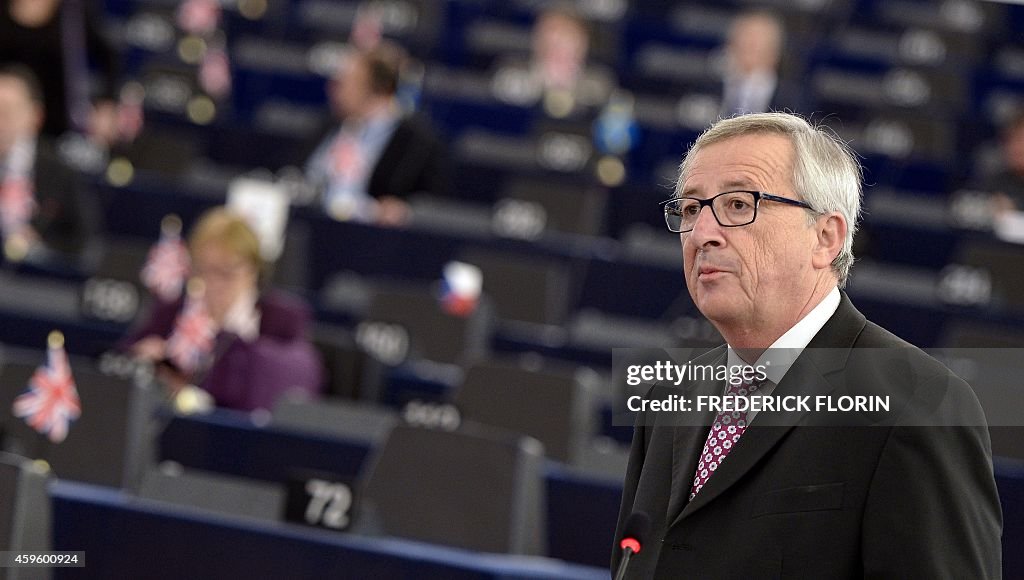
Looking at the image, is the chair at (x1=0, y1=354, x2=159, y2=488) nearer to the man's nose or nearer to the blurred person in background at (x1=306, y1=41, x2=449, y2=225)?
the man's nose

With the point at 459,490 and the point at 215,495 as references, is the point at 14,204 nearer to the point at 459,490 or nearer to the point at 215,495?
the point at 215,495

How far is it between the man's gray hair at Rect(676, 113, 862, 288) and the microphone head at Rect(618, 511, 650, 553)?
36 cm

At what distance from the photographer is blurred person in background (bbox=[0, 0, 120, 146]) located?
25.2ft

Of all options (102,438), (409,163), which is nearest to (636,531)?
(102,438)

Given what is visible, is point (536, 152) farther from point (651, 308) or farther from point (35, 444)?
point (35, 444)

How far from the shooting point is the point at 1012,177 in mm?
7328

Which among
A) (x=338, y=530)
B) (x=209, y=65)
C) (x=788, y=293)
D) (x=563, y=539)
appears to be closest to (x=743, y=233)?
(x=788, y=293)

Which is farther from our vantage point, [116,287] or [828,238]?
[116,287]

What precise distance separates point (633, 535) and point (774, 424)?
192 millimetres

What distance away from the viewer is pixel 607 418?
459 cm

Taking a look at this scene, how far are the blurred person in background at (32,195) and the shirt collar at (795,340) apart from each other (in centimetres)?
492

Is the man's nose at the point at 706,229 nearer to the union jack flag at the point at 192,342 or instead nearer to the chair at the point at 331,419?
the chair at the point at 331,419

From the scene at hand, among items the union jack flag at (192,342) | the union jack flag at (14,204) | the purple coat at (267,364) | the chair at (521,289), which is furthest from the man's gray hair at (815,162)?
the union jack flag at (14,204)
